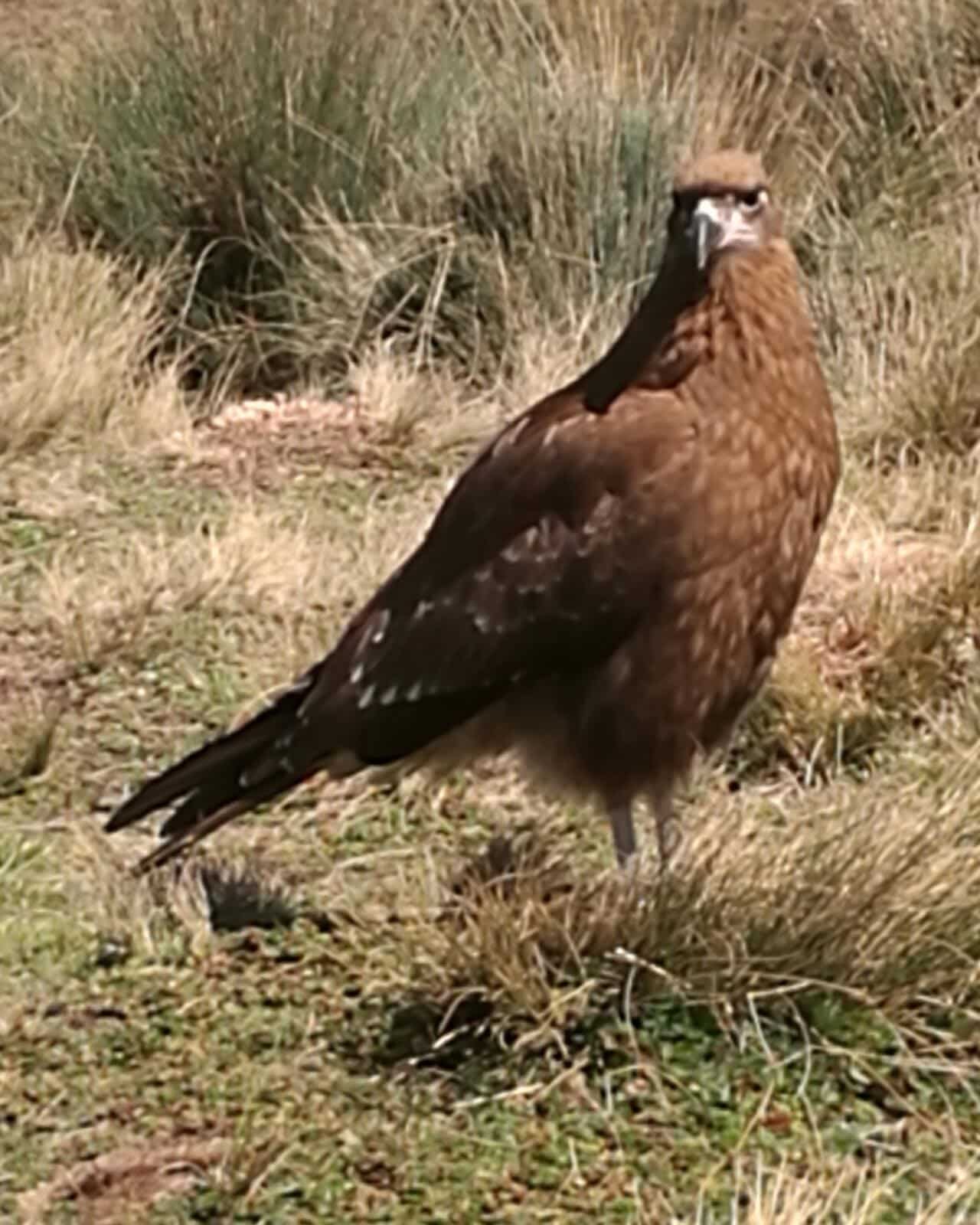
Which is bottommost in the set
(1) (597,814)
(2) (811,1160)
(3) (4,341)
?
(3) (4,341)

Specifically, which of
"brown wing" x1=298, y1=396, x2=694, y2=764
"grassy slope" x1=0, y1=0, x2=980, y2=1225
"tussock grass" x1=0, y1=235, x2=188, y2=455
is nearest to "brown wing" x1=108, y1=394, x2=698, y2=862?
"brown wing" x1=298, y1=396, x2=694, y2=764

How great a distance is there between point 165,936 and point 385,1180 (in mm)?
747

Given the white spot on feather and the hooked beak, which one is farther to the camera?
the white spot on feather

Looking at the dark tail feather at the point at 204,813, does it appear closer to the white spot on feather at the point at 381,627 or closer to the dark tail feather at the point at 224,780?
the dark tail feather at the point at 224,780

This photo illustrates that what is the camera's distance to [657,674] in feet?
15.4

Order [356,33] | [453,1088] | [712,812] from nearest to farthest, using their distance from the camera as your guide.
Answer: [453,1088] < [712,812] < [356,33]

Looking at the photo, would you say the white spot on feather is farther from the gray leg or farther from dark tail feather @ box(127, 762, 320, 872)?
the gray leg

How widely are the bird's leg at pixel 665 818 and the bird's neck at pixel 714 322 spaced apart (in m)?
0.63

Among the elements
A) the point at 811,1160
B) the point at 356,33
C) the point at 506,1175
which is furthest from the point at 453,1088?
the point at 356,33

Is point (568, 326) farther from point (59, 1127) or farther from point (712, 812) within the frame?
point (59, 1127)

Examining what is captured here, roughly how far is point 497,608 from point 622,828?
0.41 m

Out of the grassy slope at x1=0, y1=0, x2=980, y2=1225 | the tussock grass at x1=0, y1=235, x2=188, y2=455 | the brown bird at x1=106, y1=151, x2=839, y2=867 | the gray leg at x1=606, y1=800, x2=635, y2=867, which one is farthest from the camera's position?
the tussock grass at x1=0, y1=235, x2=188, y2=455

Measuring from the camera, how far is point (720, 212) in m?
4.73

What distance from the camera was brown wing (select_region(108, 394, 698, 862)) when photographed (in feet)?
15.4
